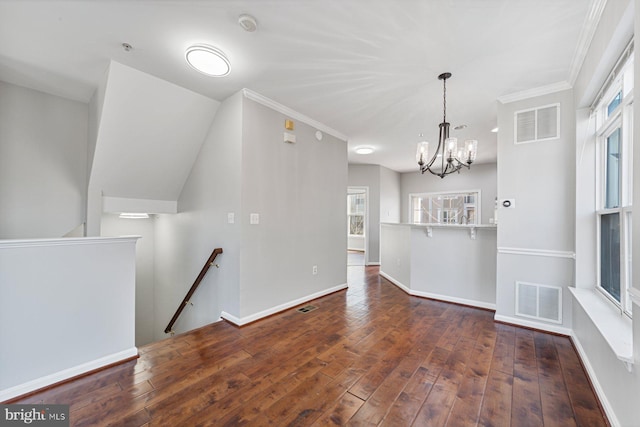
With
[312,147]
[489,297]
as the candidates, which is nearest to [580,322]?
[489,297]

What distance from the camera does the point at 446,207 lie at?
7.49m

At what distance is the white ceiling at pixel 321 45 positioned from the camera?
1790 mm

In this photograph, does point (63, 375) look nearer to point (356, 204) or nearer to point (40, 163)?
point (40, 163)

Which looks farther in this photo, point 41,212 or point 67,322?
point 41,212

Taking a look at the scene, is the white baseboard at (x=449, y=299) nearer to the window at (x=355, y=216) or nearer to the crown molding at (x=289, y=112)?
the crown molding at (x=289, y=112)

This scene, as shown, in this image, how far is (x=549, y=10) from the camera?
1.78m

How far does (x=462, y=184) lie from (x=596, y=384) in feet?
19.5

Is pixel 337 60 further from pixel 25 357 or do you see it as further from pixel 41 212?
pixel 41 212

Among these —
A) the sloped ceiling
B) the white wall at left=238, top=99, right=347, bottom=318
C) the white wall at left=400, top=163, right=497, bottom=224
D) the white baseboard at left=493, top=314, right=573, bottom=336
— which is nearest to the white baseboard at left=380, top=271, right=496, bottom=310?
the white baseboard at left=493, top=314, right=573, bottom=336

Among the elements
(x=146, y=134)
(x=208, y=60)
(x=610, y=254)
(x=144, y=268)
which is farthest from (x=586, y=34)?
(x=144, y=268)

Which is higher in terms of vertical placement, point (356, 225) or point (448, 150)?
point (448, 150)

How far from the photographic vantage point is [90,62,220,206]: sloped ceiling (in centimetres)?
266

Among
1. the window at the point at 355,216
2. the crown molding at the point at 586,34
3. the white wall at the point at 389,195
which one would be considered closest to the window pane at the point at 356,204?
the window at the point at 355,216

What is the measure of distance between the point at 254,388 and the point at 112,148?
2993mm
